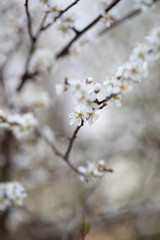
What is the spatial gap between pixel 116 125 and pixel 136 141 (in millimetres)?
376

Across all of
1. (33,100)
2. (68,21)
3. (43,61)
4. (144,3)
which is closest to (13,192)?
(33,100)

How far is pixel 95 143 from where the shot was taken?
341cm

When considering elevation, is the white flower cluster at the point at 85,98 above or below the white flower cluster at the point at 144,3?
below

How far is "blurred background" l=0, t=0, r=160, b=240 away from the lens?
2172 millimetres

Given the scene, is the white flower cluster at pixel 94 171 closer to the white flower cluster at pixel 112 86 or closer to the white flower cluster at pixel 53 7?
the white flower cluster at pixel 112 86

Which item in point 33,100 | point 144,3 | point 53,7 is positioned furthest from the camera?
point 33,100

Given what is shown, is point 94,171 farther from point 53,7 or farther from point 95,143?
point 95,143

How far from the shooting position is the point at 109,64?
309 cm

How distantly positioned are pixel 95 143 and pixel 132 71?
8.12 ft

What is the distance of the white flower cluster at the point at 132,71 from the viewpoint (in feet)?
3.24

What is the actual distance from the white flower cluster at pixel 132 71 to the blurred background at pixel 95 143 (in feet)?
2.53

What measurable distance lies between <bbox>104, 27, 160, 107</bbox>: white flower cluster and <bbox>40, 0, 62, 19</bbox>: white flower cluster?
567mm

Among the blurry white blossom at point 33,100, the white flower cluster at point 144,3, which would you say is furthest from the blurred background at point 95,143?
the white flower cluster at point 144,3

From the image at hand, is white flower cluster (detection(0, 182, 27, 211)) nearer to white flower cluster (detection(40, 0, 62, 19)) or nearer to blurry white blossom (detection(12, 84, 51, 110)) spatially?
blurry white blossom (detection(12, 84, 51, 110))
